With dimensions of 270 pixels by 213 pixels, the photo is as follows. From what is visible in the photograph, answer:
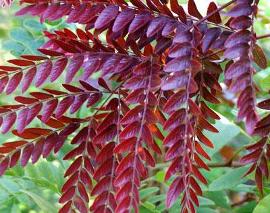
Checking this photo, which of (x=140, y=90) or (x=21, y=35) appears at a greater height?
(x=21, y=35)

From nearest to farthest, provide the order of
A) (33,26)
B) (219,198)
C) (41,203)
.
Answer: (41,203) → (219,198) → (33,26)

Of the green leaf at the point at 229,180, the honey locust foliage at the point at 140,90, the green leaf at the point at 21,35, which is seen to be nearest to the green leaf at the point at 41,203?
the honey locust foliage at the point at 140,90

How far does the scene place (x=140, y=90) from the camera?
80cm

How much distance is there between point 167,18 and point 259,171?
31cm

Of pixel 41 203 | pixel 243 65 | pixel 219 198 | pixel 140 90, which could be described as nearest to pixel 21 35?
pixel 41 203

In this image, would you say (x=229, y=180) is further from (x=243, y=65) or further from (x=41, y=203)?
(x=243, y=65)

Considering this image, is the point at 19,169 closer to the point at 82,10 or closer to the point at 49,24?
the point at 49,24

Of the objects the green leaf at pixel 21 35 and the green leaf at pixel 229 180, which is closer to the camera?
the green leaf at pixel 229 180

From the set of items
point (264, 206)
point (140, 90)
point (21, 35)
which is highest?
point (21, 35)

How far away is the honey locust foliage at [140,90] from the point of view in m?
0.76

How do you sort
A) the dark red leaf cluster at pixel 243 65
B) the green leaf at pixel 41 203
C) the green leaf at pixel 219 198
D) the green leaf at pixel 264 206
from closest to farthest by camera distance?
the dark red leaf cluster at pixel 243 65 < the green leaf at pixel 264 206 < the green leaf at pixel 41 203 < the green leaf at pixel 219 198

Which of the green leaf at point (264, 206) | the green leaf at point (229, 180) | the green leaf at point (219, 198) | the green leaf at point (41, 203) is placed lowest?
the green leaf at point (264, 206)

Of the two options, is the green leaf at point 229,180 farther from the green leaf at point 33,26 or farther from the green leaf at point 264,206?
the green leaf at point 33,26

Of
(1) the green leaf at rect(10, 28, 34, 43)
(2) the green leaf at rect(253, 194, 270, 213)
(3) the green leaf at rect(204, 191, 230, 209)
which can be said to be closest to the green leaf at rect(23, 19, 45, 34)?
(1) the green leaf at rect(10, 28, 34, 43)
